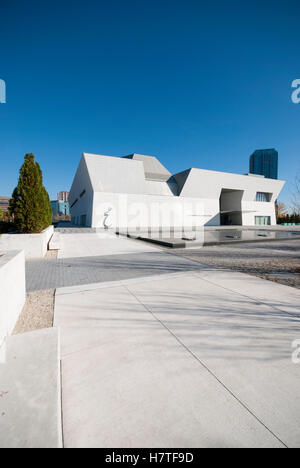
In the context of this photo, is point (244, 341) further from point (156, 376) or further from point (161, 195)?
point (161, 195)

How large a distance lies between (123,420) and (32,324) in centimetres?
254

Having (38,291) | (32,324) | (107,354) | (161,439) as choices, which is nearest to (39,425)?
(161,439)

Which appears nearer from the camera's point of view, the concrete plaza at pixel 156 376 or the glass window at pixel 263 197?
the concrete plaza at pixel 156 376

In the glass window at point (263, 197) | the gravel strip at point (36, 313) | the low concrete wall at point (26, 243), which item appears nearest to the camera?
the gravel strip at point (36, 313)

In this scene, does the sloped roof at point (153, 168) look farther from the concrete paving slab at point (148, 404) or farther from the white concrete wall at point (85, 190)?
the concrete paving slab at point (148, 404)

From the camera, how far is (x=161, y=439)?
1492 mm

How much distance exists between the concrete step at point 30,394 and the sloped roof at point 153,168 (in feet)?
143

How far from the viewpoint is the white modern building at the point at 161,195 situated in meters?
32.8

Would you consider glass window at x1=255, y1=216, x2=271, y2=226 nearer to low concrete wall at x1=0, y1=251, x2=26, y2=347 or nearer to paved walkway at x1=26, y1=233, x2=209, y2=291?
paved walkway at x1=26, y1=233, x2=209, y2=291

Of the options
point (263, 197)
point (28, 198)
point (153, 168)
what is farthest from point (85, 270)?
point (263, 197)

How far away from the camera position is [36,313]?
12.1 feet

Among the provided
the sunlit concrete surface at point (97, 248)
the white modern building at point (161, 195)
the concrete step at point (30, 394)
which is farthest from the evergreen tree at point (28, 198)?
the white modern building at point (161, 195)

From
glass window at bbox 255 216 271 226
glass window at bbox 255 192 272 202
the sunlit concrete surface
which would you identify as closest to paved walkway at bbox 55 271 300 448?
the sunlit concrete surface

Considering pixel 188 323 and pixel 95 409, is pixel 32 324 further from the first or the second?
pixel 188 323
